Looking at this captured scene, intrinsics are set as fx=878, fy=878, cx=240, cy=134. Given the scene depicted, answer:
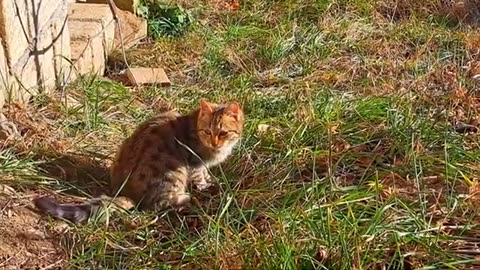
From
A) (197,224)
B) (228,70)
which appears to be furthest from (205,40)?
(197,224)

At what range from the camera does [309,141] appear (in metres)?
4.17

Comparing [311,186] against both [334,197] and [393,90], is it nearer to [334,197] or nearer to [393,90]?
[334,197]

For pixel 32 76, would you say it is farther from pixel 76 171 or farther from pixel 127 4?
pixel 127 4

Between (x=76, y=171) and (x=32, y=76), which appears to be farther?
(x=32, y=76)

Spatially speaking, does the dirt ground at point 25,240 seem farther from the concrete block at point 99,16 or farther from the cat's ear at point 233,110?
the concrete block at point 99,16

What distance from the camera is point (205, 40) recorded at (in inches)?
233

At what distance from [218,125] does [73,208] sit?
756mm

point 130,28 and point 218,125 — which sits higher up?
point 218,125

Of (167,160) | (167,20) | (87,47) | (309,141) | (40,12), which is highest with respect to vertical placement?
(40,12)

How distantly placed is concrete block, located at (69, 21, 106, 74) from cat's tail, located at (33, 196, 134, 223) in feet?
5.66

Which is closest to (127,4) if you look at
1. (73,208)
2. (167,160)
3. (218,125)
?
(218,125)

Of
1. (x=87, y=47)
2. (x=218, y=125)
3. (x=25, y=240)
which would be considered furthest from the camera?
(x=87, y=47)

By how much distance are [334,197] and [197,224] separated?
562 millimetres

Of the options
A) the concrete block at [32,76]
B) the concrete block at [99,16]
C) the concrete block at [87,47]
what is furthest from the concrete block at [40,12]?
the concrete block at [99,16]
